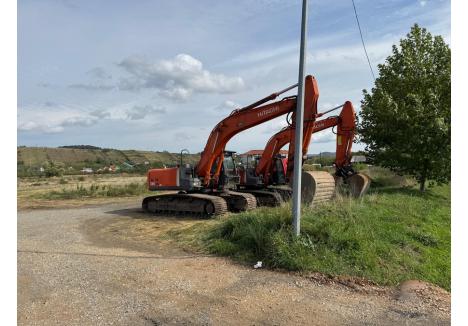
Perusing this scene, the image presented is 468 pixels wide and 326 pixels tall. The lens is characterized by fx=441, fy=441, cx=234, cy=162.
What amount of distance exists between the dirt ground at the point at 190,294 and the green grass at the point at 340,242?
355 millimetres

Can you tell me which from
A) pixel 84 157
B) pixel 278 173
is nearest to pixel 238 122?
pixel 278 173

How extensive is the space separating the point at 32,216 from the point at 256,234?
1173cm

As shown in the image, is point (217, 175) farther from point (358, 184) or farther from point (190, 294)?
point (190, 294)

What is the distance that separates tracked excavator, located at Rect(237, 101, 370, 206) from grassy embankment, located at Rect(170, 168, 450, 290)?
411cm

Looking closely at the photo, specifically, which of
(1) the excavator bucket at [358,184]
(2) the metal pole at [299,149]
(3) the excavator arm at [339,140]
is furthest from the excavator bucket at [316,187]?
(2) the metal pole at [299,149]

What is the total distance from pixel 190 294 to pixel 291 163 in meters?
10.2

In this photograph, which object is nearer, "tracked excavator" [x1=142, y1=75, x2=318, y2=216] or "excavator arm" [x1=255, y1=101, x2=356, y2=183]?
"tracked excavator" [x1=142, y1=75, x2=318, y2=216]

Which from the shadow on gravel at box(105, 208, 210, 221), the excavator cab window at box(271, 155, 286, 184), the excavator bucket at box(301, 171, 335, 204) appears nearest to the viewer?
the excavator bucket at box(301, 171, 335, 204)

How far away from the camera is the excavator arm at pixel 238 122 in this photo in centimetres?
1427

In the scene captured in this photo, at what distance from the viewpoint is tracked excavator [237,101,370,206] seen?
16.3 meters

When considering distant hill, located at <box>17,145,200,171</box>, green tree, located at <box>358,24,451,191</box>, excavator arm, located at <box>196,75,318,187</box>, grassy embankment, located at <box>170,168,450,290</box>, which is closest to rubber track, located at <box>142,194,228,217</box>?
excavator arm, located at <box>196,75,318,187</box>

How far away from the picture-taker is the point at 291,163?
641 inches

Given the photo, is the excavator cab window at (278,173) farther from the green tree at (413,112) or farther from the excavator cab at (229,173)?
the green tree at (413,112)

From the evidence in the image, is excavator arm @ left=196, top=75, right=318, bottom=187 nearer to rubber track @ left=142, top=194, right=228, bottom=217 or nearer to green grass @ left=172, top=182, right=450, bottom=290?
rubber track @ left=142, top=194, right=228, bottom=217
